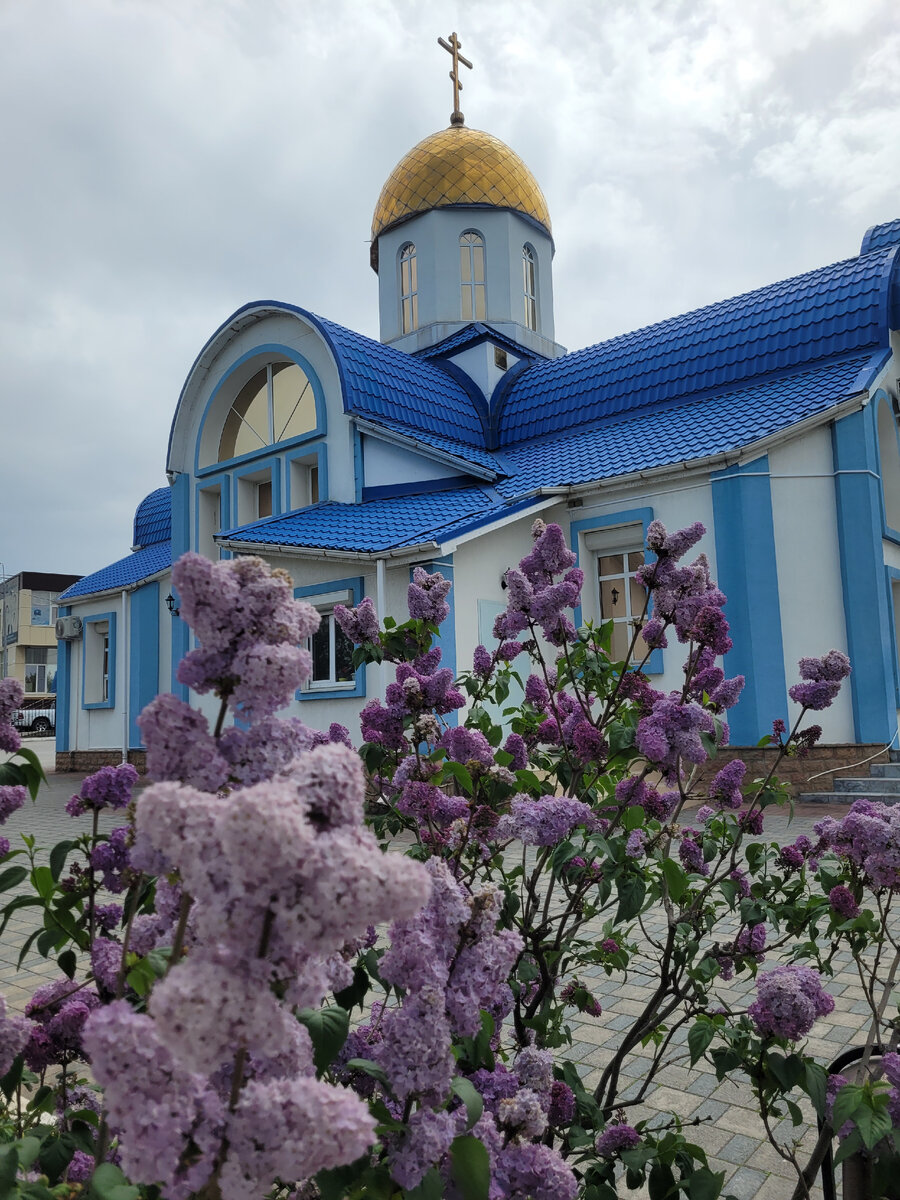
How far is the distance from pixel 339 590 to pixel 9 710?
29.4 ft

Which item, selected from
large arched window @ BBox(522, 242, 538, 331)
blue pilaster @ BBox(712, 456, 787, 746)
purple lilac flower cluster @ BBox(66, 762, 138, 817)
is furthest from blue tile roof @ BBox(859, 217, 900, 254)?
purple lilac flower cluster @ BBox(66, 762, 138, 817)

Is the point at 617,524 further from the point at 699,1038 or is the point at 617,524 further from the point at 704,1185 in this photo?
the point at 704,1185

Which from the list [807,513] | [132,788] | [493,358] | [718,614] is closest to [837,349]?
[807,513]

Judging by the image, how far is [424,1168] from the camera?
101cm

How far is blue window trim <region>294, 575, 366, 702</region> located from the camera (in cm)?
1014

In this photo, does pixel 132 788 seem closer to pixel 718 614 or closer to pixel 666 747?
pixel 666 747

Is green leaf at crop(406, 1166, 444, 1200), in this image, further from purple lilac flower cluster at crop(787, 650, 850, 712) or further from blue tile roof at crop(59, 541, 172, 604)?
blue tile roof at crop(59, 541, 172, 604)

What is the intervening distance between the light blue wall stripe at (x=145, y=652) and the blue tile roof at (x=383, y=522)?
192 inches

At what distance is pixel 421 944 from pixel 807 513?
983 cm

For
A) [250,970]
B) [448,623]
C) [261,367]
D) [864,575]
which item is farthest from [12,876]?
[261,367]

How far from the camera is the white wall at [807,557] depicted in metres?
9.61

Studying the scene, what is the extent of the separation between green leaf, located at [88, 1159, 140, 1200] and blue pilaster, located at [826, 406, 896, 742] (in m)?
9.69

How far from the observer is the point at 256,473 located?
13969 millimetres

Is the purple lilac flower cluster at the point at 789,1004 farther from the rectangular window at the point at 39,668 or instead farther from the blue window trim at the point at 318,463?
the rectangular window at the point at 39,668
